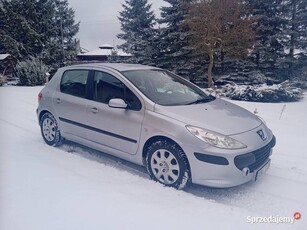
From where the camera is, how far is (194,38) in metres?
16.8

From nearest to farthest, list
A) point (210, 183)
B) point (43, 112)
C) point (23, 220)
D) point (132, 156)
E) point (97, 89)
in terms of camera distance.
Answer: point (23, 220)
point (210, 183)
point (132, 156)
point (97, 89)
point (43, 112)

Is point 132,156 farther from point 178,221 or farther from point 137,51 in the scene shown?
point 137,51

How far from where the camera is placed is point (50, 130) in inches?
178

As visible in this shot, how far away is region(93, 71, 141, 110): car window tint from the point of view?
3453 millimetres

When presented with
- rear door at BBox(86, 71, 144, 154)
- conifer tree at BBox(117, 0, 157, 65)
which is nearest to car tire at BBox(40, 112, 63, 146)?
rear door at BBox(86, 71, 144, 154)

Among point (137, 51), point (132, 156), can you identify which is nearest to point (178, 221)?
point (132, 156)

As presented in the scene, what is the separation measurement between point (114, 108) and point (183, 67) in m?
16.0

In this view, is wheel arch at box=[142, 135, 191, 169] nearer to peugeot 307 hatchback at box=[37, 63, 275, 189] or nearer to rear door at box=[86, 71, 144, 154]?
peugeot 307 hatchback at box=[37, 63, 275, 189]

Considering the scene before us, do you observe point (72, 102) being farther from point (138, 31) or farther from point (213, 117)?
point (138, 31)

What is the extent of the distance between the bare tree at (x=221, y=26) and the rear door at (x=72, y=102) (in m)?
13.0

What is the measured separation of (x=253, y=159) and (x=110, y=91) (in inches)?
80.5

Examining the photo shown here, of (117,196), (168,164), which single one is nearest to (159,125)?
(168,164)

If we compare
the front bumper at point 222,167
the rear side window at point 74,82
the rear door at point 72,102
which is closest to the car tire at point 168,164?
the front bumper at point 222,167

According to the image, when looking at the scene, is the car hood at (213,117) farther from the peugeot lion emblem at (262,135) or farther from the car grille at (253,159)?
the car grille at (253,159)
